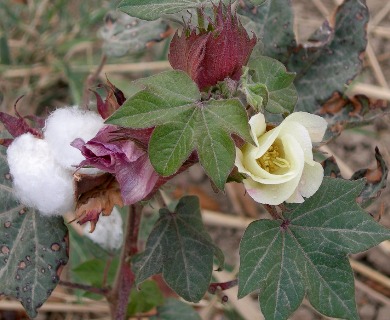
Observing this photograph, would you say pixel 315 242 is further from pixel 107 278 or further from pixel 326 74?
pixel 107 278

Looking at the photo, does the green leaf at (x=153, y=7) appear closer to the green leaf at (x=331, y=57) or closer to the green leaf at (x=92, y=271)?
the green leaf at (x=331, y=57)

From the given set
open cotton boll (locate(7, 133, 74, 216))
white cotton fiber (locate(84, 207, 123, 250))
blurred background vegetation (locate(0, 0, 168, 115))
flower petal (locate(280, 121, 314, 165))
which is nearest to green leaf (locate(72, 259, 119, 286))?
white cotton fiber (locate(84, 207, 123, 250))

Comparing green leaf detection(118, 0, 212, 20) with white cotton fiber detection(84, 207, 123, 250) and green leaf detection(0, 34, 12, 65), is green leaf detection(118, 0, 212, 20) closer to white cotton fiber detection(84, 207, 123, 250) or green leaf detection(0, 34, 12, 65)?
white cotton fiber detection(84, 207, 123, 250)

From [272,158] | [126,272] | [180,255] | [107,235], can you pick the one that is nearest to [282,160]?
[272,158]

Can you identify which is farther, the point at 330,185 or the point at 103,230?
the point at 103,230

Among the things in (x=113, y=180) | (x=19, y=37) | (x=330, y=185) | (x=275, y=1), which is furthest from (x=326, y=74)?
(x=19, y=37)

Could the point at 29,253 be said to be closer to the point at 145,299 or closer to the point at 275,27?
the point at 145,299

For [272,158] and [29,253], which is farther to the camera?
[29,253]
